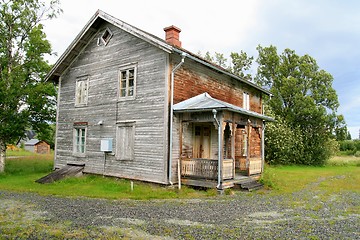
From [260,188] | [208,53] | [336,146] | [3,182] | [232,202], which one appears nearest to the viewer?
[232,202]

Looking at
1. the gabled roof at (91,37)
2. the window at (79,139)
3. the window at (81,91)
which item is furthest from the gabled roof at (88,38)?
the window at (79,139)

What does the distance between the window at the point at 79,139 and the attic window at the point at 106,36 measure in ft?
14.6

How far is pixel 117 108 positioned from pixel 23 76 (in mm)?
7470

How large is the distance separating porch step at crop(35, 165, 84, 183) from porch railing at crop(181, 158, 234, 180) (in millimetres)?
6101

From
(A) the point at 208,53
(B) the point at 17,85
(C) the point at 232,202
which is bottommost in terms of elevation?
(C) the point at 232,202

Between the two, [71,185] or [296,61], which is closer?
[71,185]

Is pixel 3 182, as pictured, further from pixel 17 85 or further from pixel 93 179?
pixel 17 85

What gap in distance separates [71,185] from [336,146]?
28.9m

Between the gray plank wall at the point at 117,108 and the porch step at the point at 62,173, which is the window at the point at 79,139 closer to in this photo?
the gray plank wall at the point at 117,108

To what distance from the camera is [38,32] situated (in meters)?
18.6

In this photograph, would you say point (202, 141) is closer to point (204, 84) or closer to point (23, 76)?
point (204, 84)

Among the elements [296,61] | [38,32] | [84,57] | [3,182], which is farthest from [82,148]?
[296,61]

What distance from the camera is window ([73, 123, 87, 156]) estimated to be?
52.6 feet

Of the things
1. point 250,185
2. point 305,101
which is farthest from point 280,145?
point 250,185
